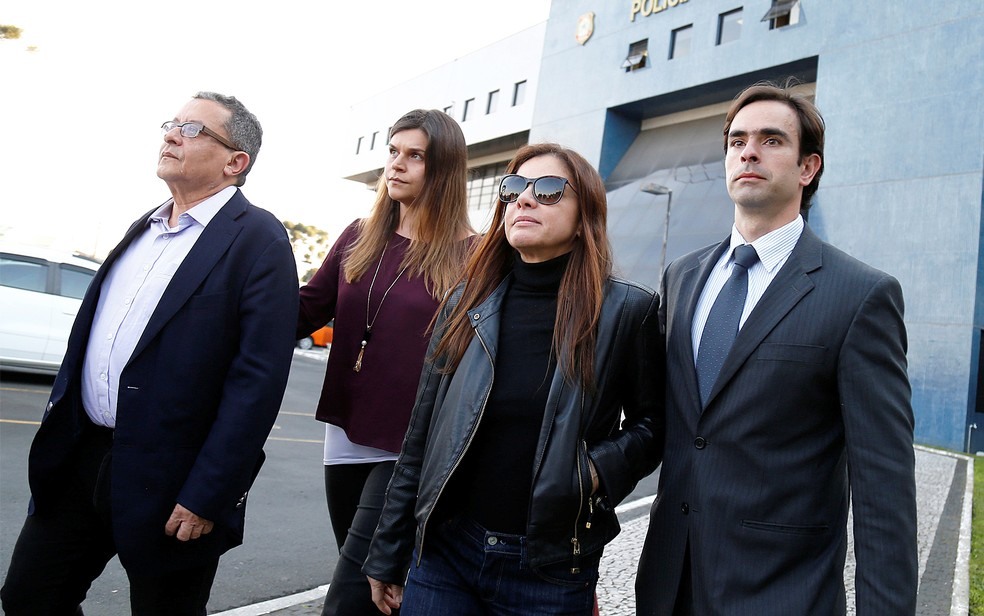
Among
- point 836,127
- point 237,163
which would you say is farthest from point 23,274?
point 836,127

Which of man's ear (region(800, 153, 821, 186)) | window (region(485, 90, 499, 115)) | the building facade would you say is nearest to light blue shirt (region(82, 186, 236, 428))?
man's ear (region(800, 153, 821, 186))

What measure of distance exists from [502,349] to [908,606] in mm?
1283

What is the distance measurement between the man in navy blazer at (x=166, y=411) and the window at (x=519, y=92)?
32.9 meters

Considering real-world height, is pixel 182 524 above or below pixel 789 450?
below

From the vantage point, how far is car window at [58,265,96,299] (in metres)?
9.91

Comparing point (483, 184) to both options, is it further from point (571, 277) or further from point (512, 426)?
point (512, 426)

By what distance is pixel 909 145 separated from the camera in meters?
19.7

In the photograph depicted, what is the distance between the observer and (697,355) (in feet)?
7.27

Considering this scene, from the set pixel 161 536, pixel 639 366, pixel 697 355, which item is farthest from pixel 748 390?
pixel 161 536

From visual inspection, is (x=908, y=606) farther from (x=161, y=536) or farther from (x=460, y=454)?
(x=161, y=536)

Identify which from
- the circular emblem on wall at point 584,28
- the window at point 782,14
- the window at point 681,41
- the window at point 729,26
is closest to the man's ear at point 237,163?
the window at point 782,14

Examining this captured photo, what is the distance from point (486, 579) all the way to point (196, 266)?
1440 mm

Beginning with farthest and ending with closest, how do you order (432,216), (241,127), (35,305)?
1. (35,305)
2. (432,216)
3. (241,127)

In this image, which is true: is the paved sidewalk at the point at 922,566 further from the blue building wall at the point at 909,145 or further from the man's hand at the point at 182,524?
the blue building wall at the point at 909,145
